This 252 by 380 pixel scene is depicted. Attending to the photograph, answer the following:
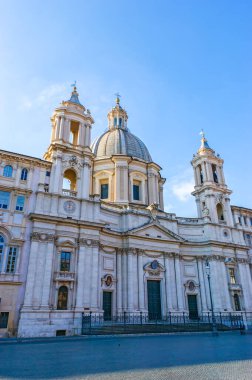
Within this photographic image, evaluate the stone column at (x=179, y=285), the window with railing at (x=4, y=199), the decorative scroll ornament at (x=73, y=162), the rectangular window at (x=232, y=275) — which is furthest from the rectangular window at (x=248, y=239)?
the window with railing at (x=4, y=199)

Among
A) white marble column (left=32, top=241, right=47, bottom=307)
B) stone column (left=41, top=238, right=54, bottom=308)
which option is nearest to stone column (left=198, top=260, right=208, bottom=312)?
stone column (left=41, top=238, right=54, bottom=308)

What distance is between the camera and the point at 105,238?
1268 inches

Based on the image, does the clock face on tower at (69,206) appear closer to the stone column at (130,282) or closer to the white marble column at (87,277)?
the white marble column at (87,277)

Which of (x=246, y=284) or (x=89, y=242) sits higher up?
(x=89, y=242)

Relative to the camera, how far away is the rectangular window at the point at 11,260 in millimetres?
24719

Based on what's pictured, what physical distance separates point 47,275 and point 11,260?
3416 mm

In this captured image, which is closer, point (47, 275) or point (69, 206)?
point (47, 275)

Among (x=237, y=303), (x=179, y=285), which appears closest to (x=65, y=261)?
(x=179, y=285)

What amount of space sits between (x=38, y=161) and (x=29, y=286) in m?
12.4

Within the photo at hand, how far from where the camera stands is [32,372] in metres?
8.99

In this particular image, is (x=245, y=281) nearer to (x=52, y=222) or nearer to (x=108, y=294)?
(x=108, y=294)

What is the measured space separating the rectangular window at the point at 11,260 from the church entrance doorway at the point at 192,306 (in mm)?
21898

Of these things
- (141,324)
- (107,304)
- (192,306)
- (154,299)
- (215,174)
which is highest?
(215,174)

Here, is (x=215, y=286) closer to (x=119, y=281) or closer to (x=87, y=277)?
(x=119, y=281)
